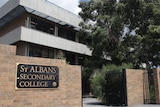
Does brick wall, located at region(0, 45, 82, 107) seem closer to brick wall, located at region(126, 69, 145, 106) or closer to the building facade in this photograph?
brick wall, located at region(126, 69, 145, 106)

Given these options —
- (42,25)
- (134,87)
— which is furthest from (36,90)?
(42,25)

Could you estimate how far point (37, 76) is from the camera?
833 centimetres

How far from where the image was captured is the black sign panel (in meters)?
7.82

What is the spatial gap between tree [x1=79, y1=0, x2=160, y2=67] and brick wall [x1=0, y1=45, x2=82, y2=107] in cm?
1409

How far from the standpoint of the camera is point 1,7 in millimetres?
23453

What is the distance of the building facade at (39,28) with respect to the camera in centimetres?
2058

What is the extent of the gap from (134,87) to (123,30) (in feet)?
40.3

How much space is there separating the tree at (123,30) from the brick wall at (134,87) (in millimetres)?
7023

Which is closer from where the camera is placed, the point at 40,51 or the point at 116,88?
the point at 116,88

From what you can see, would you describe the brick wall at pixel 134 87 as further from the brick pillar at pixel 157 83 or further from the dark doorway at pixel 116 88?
the brick pillar at pixel 157 83

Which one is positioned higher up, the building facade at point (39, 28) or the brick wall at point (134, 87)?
the building facade at point (39, 28)

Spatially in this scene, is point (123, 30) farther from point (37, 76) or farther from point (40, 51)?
point (37, 76)

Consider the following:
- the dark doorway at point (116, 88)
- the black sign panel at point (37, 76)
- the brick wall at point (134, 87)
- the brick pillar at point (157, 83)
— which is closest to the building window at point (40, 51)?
the dark doorway at point (116, 88)

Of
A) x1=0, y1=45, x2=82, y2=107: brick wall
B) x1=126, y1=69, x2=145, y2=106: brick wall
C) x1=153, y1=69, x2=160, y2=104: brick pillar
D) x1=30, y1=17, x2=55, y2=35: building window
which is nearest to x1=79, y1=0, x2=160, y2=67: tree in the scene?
x1=30, y1=17, x2=55, y2=35: building window
